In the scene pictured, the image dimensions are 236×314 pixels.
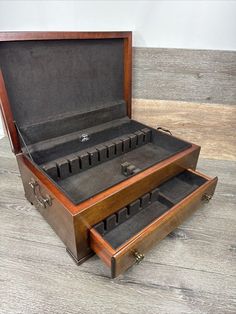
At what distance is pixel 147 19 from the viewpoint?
107 centimetres

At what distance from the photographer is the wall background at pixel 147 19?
1019mm

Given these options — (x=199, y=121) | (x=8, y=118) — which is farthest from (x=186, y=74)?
(x=8, y=118)

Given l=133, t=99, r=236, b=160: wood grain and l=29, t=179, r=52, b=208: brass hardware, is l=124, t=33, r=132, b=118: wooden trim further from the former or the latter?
l=29, t=179, r=52, b=208: brass hardware

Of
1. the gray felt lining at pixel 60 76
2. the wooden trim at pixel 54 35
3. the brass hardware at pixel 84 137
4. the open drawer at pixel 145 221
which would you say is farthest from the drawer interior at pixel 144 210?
the wooden trim at pixel 54 35

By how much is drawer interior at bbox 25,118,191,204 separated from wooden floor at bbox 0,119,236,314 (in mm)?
223

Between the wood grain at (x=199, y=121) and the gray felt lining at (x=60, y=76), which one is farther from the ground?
the gray felt lining at (x=60, y=76)

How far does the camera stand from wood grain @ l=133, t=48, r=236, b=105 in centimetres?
→ 110

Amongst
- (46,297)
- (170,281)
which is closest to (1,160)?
(46,297)

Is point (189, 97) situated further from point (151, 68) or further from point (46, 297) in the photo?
point (46, 297)

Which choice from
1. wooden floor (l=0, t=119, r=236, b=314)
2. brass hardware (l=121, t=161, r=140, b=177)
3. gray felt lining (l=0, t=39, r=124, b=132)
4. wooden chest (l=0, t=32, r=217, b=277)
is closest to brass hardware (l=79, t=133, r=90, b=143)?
wooden chest (l=0, t=32, r=217, b=277)

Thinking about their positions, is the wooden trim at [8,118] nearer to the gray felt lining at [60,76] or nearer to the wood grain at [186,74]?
the gray felt lining at [60,76]

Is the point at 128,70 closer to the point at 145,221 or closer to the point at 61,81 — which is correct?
the point at 61,81

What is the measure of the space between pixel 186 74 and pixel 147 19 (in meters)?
0.32

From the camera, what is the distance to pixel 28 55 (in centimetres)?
80
